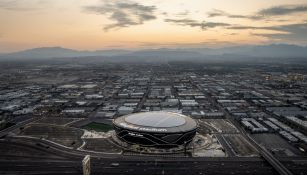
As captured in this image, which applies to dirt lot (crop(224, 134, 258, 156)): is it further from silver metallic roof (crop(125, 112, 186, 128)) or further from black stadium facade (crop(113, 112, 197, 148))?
silver metallic roof (crop(125, 112, 186, 128))

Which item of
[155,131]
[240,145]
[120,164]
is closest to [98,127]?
[155,131]

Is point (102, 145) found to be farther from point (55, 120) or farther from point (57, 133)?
point (55, 120)

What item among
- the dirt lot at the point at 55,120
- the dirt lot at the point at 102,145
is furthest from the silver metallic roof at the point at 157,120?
the dirt lot at the point at 55,120

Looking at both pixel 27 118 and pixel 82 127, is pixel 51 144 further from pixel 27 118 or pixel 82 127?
pixel 27 118

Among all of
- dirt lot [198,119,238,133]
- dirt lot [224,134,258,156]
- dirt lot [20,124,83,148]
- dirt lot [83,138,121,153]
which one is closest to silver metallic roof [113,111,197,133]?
dirt lot [83,138,121,153]

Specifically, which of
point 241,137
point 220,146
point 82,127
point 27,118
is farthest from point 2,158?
point 241,137

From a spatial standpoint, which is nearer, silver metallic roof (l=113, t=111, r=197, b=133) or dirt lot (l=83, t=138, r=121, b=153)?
silver metallic roof (l=113, t=111, r=197, b=133)
